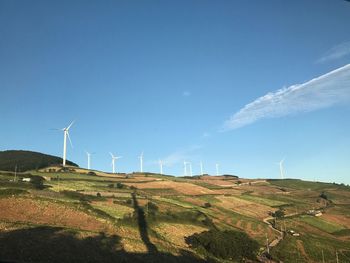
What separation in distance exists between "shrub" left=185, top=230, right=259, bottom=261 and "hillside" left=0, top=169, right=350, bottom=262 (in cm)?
21

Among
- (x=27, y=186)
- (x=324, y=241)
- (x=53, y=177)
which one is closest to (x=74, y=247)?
Result: (x=27, y=186)

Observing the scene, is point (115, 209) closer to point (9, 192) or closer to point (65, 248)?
point (9, 192)

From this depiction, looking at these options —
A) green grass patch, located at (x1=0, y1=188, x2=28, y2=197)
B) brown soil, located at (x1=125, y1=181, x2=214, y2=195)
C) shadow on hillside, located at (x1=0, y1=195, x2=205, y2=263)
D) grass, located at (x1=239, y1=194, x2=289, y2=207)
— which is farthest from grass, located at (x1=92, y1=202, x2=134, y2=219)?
grass, located at (x1=239, y1=194, x2=289, y2=207)

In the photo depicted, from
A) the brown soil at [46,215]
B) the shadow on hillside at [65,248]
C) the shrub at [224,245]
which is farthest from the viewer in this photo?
the shrub at [224,245]

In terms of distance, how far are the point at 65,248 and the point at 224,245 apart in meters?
35.4

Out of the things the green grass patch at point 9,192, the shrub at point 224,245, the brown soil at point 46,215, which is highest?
the green grass patch at point 9,192

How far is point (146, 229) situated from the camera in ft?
304

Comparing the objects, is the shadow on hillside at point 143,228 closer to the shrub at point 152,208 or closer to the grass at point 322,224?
the shrub at point 152,208

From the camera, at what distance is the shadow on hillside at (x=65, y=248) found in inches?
2408

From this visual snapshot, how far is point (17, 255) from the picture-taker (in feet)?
194

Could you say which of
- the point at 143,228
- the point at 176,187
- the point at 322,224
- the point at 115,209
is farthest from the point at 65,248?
the point at 176,187

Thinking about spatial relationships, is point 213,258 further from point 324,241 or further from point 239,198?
point 239,198

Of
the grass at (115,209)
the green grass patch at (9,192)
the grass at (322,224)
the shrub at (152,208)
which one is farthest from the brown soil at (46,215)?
the grass at (322,224)

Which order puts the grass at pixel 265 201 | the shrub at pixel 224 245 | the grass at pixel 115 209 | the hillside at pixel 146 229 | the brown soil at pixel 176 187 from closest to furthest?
the hillside at pixel 146 229, the shrub at pixel 224 245, the grass at pixel 115 209, the brown soil at pixel 176 187, the grass at pixel 265 201
